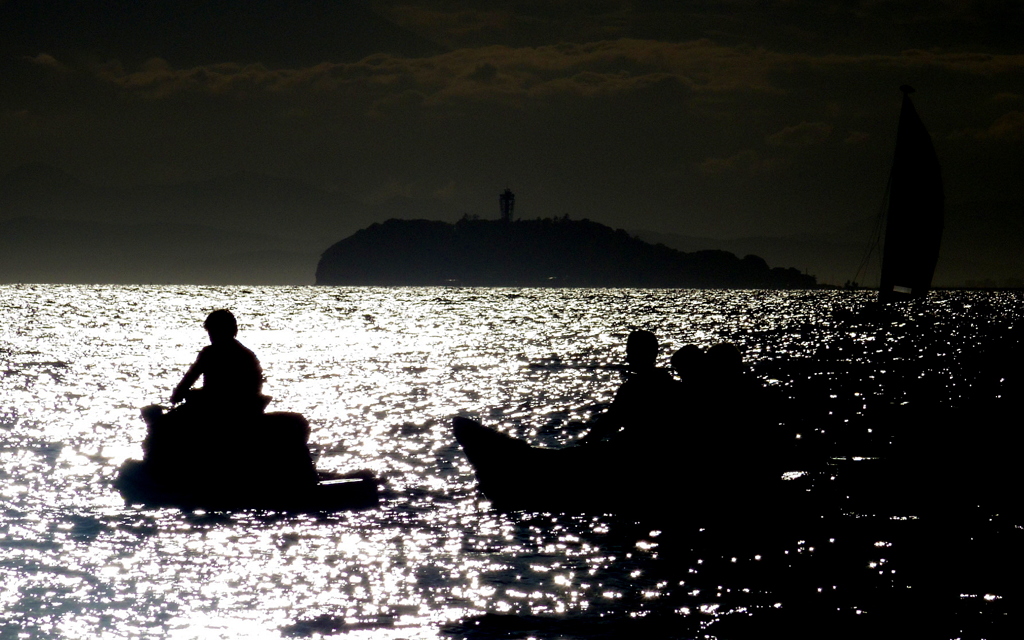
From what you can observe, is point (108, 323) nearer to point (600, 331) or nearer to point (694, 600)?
point (600, 331)

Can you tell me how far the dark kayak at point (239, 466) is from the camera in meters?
14.7

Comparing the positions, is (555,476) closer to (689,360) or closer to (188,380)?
(689,360)

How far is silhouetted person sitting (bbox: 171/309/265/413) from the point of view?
13.9 m

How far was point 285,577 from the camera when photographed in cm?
1144

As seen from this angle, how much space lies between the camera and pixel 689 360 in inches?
525

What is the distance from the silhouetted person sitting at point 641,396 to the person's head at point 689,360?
23 centimetres

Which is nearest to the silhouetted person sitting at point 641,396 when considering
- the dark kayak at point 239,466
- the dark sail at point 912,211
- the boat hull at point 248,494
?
the boat hull at point 248,494

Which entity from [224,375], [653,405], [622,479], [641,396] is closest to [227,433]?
[224,375]

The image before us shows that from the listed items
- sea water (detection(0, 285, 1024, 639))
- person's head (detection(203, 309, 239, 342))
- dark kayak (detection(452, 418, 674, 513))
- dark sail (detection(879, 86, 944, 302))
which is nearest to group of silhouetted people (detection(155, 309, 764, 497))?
person's head (detection(203, 309, 239, 342))

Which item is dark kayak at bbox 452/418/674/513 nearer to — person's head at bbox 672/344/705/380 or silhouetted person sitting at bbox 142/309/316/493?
person's head at bbox 672/344/705/380

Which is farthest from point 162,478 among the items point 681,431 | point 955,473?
point 955,473

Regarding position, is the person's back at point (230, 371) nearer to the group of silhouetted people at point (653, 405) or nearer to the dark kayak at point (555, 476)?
the group of silhouetted people at point (653, 405)

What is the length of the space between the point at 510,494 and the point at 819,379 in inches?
1151

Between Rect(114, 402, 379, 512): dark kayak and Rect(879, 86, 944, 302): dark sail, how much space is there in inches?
2183
